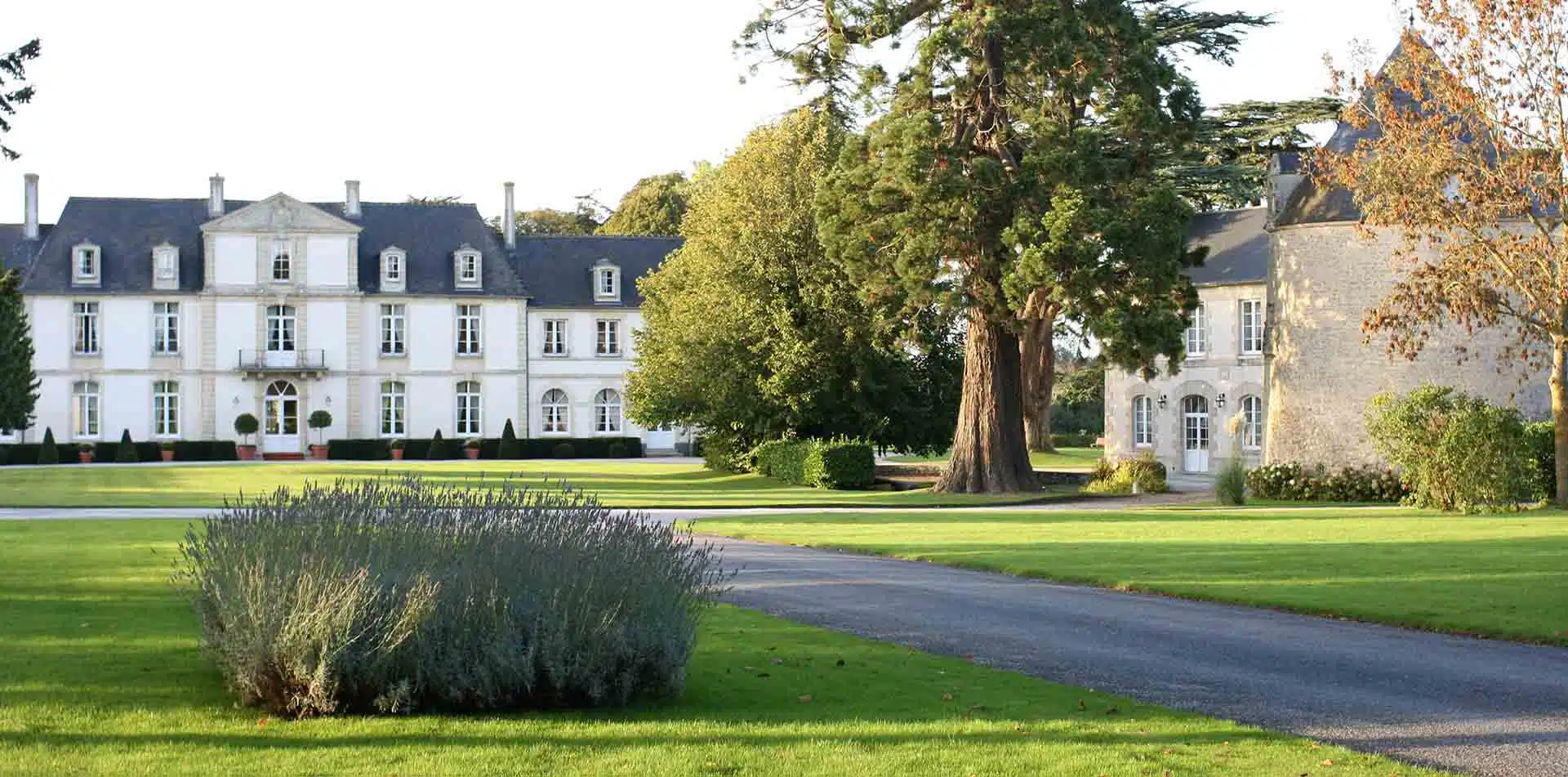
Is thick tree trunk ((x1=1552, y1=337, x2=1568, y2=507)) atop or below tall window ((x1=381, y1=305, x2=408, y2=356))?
below

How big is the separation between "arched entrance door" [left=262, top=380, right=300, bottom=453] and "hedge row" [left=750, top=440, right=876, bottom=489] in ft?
85.2

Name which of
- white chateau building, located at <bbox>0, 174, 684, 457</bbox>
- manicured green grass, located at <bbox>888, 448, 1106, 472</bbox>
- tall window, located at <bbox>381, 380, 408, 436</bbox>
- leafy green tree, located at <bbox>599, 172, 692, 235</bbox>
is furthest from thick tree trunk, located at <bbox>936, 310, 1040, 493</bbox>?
leafy green tree, located at <bbox>599, 172, 692, 235</bbox>

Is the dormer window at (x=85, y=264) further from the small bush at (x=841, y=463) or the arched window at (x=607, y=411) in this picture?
the small bush at (x=841, y=463)

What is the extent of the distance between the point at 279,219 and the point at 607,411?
13554 mm

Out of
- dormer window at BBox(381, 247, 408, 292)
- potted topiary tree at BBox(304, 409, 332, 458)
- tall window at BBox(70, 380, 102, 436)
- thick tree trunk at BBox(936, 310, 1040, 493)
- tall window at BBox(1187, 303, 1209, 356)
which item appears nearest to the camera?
thick tree trunk at BBox(936, 310, 1040, 493)

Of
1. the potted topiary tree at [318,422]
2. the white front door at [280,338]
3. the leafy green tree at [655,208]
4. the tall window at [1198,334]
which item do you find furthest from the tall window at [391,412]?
the tall window at [1198,334]

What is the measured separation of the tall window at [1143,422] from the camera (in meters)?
46.0

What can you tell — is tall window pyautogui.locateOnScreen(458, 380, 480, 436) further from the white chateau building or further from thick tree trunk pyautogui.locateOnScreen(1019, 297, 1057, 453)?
thick tree trunk pyautogui.locateOnScreen(1019, 297, 1057, 453)

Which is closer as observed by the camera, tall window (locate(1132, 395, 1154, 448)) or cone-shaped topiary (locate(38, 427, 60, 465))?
tall window (locate(1132, 395, 1154, 448))

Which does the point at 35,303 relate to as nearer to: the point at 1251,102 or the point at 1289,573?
the point at 1251,102

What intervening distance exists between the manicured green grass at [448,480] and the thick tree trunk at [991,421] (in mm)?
724

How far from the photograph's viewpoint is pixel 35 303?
188ft

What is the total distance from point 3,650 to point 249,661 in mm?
2909

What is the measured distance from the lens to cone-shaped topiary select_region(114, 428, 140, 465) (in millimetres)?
54688
